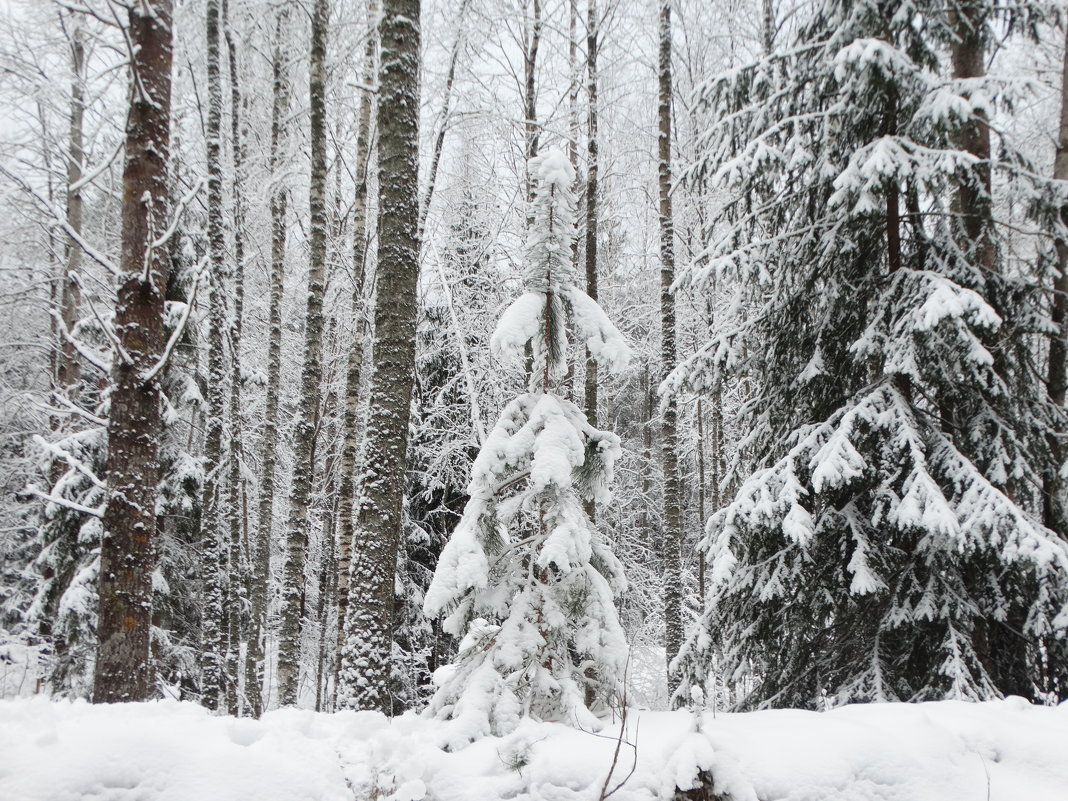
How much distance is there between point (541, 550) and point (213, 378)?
8.14m

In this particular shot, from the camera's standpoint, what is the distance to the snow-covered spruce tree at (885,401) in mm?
4840

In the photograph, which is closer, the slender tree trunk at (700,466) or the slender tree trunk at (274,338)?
the slender tree trunk at (274,338)

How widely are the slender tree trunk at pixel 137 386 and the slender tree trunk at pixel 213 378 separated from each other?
4.47m

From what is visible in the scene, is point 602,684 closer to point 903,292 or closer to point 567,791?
point 567,791

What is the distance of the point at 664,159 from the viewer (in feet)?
33.1

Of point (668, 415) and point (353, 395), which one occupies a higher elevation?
point (353, 395)

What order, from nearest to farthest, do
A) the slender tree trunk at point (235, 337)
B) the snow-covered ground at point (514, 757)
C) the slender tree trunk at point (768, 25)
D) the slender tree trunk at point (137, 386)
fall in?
the snow-covered ground at point (514, 757)
the slender tree trunk at point (137, 386)
the slender tree trunk at point (235, 337)
the slender tree trunk at point (768, 25)

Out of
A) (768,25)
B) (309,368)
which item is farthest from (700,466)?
(309,368)

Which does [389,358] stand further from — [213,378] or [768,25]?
[768,25]

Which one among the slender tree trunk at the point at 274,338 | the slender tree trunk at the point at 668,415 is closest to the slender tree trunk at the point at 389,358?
the slender tree trunk at the point at 274,338

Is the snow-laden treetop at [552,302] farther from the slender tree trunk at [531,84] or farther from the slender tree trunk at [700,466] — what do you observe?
the slender tree trunk at [700,466]

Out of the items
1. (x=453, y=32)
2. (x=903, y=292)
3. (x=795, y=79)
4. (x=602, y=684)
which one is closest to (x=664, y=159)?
(x=795, y=79)

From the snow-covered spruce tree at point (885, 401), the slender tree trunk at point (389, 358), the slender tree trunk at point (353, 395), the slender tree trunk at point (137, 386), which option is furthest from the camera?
the slender tree trunk at point (353, 395)

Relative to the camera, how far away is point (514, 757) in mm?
2711
